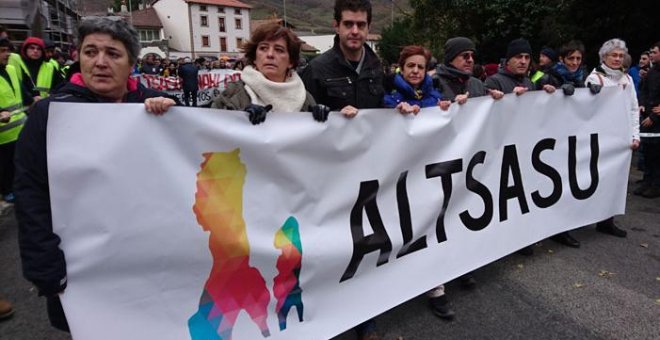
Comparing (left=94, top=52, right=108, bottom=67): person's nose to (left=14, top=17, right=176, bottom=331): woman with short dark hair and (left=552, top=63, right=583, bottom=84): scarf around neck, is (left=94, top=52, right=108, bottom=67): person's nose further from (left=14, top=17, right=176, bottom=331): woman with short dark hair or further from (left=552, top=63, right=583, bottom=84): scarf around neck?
(left=552, top=63, right=583, bottom=84): scarf around neck

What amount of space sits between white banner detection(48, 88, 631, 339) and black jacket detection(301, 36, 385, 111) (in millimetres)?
306

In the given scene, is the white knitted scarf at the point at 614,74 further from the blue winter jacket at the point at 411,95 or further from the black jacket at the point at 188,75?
the black jacket at the point at 188,75

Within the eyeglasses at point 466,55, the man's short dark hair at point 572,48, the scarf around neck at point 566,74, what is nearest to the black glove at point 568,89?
the scarf around neck at point 566,74

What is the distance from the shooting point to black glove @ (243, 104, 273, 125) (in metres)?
2.09

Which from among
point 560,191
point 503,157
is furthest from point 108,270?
point 560,191

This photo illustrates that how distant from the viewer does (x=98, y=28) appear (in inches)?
68.5

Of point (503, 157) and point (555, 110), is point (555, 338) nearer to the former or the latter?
point (503, 157)

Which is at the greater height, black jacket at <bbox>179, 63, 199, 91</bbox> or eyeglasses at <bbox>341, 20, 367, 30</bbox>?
eyeglasses at <bbox>341, 20, 367, 30</bbox>

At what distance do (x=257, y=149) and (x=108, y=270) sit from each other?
Answer: 815mm

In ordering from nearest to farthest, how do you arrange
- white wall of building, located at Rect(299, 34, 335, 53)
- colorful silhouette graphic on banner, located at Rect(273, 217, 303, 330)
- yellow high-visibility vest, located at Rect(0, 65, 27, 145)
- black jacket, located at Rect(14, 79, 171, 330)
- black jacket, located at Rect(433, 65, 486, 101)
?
1. black jacket, located at Rect(14, 79, 171, 330)
2. colorful silhouette graphic on banner, located at Rect(273, 217, 303, 330)
3. black jacket, located at Rect(433, 65, 486, 101)
4. yellow high-visibility vest, located at Rect(0, 65, 27, 145)
5. white wall of building, located at Rect(299, 34, 335, 53)

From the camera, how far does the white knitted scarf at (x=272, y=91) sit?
2262 mm

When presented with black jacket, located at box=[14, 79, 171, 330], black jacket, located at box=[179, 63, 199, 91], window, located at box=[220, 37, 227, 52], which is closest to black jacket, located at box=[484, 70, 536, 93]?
black jacket, located at box=[14, 79, 171, 330]

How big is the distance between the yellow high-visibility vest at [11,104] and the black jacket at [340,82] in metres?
3.29

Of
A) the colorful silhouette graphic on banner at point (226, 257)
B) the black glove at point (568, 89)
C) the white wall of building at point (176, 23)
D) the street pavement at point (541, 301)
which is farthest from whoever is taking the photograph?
the white wall of building at point (176, 23)
